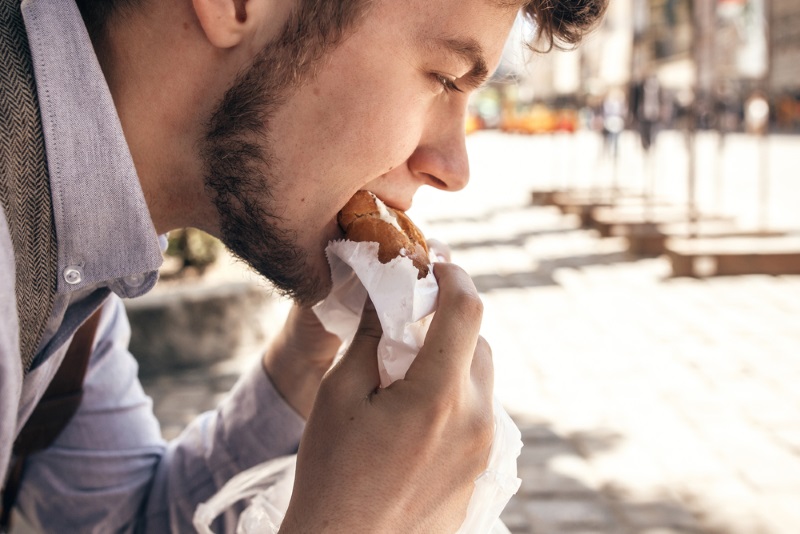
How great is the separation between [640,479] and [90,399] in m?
2.40

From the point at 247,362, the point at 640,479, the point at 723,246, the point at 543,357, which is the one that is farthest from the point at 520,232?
the point at 640,479

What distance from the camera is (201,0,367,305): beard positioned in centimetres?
157

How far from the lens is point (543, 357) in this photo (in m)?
5.26

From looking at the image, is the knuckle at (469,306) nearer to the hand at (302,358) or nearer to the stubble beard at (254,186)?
the stubble beard at (254,186)

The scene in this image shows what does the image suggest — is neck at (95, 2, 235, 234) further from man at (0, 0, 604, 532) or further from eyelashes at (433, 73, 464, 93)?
eyelashes at (433, 73, 464, 93)

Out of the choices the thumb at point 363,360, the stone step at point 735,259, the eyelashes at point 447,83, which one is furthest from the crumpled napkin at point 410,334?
the stone step at point 735,259

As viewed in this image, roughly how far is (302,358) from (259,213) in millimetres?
412

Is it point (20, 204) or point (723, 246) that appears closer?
point (20, 204)

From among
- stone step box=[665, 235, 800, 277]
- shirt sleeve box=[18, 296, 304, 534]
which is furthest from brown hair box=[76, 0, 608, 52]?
stone step box=[665, 235, 800, 277]

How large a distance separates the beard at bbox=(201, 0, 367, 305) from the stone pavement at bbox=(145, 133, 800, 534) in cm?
182

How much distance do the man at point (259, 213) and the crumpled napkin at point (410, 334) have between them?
1.5 inches

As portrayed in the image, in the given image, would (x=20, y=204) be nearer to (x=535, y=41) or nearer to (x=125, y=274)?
(x=125, y=274)

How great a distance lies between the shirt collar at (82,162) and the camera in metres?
1.32

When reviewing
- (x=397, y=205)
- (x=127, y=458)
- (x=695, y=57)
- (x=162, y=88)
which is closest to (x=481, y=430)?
(x=397, y=205)
